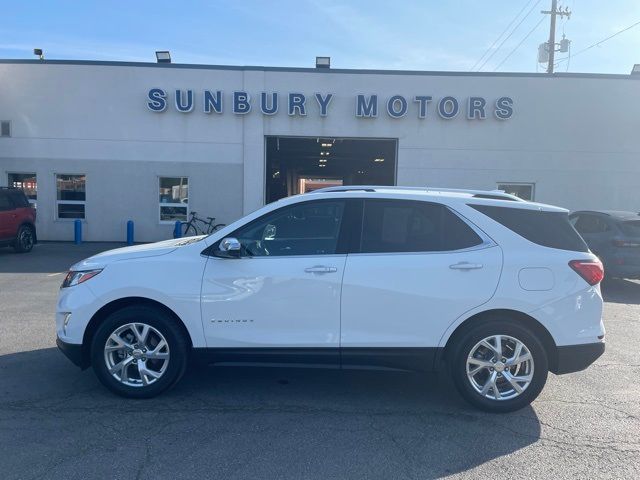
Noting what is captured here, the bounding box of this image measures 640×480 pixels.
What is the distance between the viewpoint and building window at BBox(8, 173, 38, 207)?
18.3 meters

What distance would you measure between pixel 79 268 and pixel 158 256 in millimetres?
758

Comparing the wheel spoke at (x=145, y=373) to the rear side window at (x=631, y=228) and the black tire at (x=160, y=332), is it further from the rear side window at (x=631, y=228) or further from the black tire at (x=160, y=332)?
the rear side window at (x=631, y=228)

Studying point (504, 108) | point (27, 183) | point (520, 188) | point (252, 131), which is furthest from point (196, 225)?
point (520, 188)

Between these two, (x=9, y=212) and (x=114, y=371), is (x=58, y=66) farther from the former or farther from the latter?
(x=114, y=371)

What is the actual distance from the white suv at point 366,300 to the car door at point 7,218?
11.3 meters

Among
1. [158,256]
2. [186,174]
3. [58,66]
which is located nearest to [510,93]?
[186,174]

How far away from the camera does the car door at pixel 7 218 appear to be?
1422 cm

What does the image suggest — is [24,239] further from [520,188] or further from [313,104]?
[520,188]

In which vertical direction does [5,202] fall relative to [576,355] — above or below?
above

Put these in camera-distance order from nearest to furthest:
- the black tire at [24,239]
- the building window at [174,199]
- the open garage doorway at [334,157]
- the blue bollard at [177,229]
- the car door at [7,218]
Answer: the car door at [7,218], the black tire at [24,239], the blue bollard at [177,229], the building window at [174,199], the open garage doorway at [334,157]

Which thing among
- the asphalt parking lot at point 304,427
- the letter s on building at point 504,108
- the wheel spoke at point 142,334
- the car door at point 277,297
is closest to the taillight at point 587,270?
the asphalt parking lot at point 304,427

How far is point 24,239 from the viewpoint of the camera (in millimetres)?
15188

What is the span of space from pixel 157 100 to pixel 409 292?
1551 cm

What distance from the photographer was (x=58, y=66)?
17922mm
